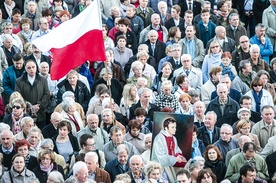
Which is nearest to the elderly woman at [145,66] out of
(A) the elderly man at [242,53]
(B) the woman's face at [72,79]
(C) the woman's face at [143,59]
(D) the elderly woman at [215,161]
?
(C) the woman's face at [143,59]

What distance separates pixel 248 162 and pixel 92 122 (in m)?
3.09

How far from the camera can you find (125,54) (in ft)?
94.1

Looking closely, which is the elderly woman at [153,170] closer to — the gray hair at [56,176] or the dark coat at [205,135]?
the gray hair at [56,176]

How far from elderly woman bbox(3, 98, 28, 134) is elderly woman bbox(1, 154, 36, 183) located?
2275 mm

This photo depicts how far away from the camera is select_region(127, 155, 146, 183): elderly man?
22.8 m

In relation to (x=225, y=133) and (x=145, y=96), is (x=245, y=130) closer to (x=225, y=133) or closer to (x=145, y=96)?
(x=225, y=133)

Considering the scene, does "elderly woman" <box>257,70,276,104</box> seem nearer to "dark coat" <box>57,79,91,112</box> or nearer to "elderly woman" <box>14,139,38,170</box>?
"dark coat" <box>57,79,91,112</box>

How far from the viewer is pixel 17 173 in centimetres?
2284

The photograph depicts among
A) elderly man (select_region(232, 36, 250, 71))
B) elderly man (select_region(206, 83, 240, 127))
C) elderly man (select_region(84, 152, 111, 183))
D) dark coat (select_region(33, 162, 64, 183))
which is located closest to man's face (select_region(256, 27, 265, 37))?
elderly man (select_region(232, 36, 250, 71))

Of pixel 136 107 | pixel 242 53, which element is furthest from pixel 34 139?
pixel 242 53

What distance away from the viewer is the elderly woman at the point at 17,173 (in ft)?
74.8

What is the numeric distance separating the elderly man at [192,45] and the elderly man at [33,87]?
3831mm

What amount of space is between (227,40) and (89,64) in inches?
127

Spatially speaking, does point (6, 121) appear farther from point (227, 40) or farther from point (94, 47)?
point (227, 40)
